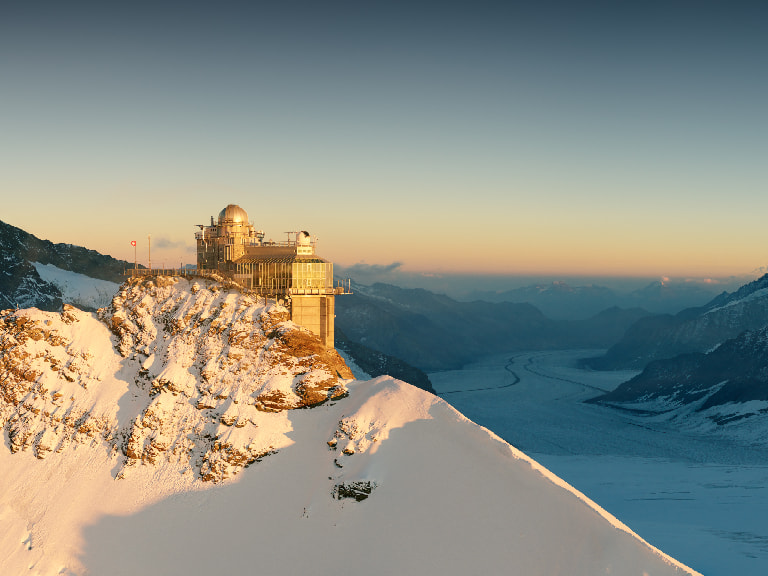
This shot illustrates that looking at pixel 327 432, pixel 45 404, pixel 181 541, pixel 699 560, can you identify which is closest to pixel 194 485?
pixel 181 541

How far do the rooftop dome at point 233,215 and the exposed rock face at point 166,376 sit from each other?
42.2 feet

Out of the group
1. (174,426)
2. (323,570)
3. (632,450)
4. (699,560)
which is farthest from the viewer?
(632,450)

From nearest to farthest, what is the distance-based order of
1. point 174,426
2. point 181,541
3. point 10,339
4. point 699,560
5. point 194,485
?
point 181,541, point 194,485, point 174,426, point 10,339, point 699,560

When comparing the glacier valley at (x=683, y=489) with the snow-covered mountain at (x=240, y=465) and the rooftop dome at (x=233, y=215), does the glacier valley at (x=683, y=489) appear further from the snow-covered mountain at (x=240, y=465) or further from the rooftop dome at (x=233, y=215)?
the rooftop dome at (x=233, y=215)

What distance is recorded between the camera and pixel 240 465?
192 feet

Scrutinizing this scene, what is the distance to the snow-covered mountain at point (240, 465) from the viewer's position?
48.5 metres

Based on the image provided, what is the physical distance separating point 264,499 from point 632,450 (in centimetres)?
16122

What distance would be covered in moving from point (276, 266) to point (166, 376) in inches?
869

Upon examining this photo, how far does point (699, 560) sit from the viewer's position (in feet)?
313

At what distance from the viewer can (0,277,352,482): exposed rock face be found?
200ft

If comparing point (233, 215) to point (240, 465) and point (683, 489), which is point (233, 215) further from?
point (683, 489)

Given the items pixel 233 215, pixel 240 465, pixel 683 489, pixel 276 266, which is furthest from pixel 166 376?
pixel 683 489

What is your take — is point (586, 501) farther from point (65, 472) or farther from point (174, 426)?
point (65, 472)

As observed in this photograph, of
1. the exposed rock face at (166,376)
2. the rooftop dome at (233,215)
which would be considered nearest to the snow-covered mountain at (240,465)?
the exposed rock face at (166,376)
